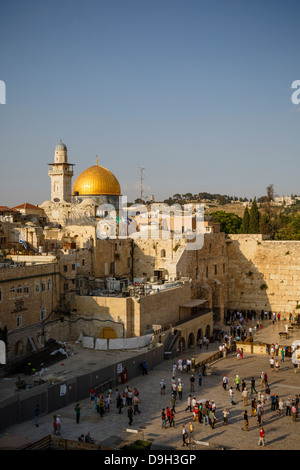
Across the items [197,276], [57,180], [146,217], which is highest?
[57,180]

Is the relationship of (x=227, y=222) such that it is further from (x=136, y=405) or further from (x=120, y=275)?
(x=136, y=405)

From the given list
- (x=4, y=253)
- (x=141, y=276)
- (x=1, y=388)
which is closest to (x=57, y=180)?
(x=141, y=276)

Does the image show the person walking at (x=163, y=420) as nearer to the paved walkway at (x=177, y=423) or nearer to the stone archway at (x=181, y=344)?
the paved walkway at (x=177, y=423)

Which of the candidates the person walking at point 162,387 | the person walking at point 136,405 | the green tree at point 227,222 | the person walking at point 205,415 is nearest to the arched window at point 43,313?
the person walking at point 162,387

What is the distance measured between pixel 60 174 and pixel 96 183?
564cm

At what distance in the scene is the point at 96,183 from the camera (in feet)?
164

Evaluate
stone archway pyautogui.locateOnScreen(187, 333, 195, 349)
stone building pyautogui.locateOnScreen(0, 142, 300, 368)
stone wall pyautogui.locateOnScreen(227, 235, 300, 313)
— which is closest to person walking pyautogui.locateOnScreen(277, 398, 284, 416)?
stone building pyautogui.locateOnScreen(0, 142, 300, 368)

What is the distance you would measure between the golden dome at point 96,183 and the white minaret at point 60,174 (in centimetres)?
292

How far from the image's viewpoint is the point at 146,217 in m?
46.5

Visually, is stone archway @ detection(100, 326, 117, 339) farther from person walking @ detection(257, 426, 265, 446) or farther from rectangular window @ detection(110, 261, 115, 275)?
person walking @ detection(257, 426, 265, 446)

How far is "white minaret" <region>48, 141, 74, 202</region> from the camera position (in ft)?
176

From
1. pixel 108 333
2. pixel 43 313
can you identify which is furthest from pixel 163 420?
pixel 43 313
